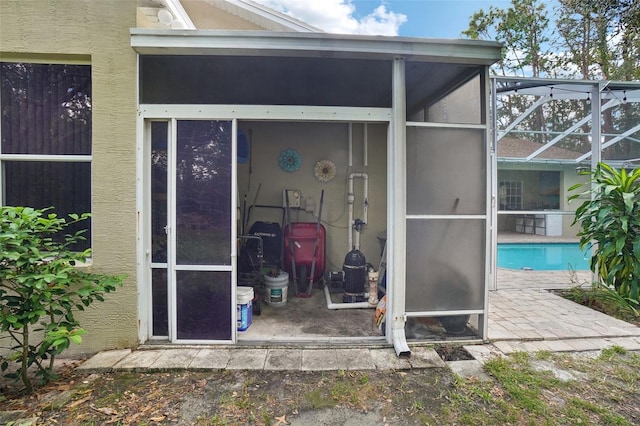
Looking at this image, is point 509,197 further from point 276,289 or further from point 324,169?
point 276,289

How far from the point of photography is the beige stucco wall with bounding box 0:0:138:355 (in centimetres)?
270

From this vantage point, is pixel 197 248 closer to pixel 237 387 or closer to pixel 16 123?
pixel 237 387

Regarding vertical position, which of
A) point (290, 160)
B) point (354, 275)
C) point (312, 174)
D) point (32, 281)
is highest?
point (290, 160)

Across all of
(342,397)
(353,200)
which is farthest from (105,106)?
(353,200)

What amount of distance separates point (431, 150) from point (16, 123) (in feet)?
13.2

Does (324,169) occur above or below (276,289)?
above

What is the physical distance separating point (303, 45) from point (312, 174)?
Answer: 2.60 metres

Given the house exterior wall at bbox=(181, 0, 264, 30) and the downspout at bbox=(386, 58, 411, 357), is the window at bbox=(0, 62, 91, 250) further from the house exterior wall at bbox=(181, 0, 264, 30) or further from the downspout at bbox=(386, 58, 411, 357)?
the downspout at bbox=(386, 58, 411, 357)

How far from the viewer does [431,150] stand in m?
2.94

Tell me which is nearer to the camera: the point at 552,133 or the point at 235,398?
the point at 235,398

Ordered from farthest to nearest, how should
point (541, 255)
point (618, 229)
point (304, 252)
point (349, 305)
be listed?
1. point (541, 255)
2. point (304, 252)
3. point (349, 305)
4. point (618, 229)

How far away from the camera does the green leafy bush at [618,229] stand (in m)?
3.35

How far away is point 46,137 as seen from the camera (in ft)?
9.18

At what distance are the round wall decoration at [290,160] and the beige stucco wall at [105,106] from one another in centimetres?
260
